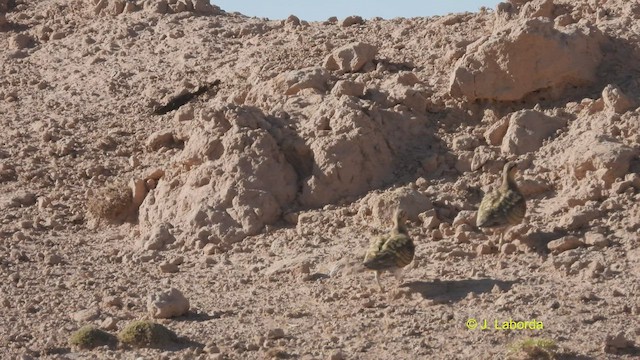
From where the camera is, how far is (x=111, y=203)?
17.0 metres

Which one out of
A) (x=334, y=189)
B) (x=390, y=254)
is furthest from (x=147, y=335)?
(x=334, y=189)

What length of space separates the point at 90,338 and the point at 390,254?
9.38 feet

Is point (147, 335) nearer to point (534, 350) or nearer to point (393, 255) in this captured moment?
point (393, 255)

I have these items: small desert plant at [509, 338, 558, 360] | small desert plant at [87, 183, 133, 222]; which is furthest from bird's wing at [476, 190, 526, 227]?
small desert plant at [87, 183, 133, 222]

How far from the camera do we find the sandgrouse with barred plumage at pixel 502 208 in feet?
45.8

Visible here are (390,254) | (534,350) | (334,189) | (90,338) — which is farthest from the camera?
(334,189)

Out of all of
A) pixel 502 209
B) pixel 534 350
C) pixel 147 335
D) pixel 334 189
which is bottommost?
pixel 534 350

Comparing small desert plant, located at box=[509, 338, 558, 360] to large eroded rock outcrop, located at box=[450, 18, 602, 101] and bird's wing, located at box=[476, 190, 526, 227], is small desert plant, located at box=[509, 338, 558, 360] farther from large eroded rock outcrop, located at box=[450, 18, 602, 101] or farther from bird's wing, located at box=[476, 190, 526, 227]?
large eroded rock outcrop, located at box=[450, 18, 602, 101]

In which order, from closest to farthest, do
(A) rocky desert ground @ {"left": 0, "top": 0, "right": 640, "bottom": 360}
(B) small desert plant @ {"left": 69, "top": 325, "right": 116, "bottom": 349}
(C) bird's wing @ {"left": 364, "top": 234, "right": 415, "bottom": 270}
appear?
(A) rocky desert ground @ {"left": 0, "top": 0, "right": 640, "bottom": 360}
(B) small desert plant @ {"left": 69, "top": 325, "right": 116, "bottom": 349}
(C) bird's wing @ {"left": 364, "top": 234, "right": 415, "bottom": 270}

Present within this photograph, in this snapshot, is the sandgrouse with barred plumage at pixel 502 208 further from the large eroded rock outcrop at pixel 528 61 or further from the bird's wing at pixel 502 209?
the large eroded rock outcrop at pixel 528 61

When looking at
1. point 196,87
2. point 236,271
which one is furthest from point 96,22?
point 236,271

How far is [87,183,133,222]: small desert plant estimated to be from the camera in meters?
17.0

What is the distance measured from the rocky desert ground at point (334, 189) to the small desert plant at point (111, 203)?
1.2 inches

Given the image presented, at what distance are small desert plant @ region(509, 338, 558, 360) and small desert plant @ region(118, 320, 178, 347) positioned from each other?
3189 mm
